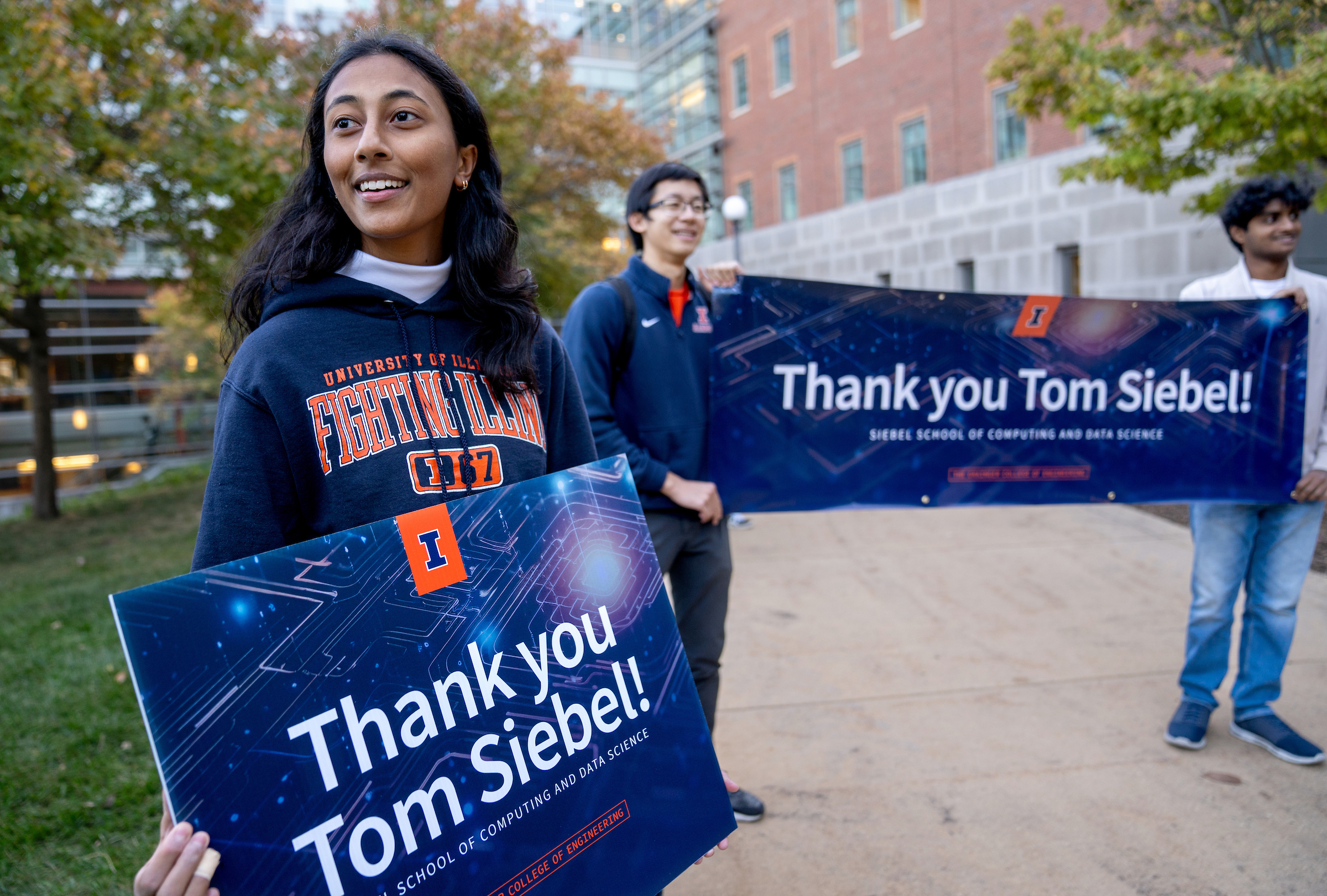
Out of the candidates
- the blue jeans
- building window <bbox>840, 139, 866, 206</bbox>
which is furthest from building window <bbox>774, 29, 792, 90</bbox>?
the blue jeans

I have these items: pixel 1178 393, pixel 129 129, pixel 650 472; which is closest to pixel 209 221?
pixel 129 129

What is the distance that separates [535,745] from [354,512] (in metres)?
0.47

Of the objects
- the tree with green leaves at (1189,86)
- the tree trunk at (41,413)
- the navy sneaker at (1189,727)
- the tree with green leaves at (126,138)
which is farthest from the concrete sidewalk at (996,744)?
the tree trunk at (41,413)

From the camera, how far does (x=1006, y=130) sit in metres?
16.7

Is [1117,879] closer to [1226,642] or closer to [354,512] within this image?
[1226,642]

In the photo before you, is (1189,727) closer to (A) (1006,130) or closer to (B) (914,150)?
(A) (1006,130)

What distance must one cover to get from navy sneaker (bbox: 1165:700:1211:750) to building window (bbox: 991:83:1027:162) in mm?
14898

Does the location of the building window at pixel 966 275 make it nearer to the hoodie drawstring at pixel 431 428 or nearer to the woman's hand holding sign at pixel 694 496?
the woman's hand holding sign at pixel 694 496

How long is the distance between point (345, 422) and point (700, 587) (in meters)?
1.75

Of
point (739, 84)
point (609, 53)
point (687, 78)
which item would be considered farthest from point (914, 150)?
point (609, 53)

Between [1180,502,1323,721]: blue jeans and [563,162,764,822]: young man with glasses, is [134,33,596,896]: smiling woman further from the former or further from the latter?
[1180,502,1323,721]: blue jeans

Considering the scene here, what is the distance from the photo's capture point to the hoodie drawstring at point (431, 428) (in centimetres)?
151

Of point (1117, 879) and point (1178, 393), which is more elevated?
point (1178, 393)

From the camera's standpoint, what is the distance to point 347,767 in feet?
3.98
